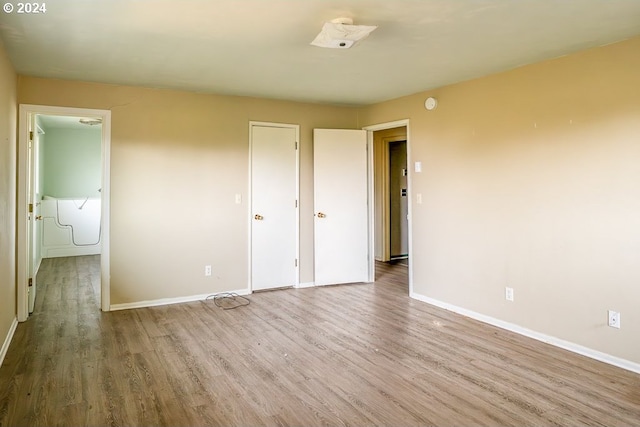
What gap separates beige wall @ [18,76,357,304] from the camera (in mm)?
4137

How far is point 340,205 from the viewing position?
17.2 ft

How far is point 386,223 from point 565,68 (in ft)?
13.7

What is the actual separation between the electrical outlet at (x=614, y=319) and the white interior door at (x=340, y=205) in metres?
2.91

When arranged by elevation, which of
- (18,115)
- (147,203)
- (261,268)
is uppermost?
(18,115)

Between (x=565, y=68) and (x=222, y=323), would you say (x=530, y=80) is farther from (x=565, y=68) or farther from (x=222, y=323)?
(x=222, y=323)

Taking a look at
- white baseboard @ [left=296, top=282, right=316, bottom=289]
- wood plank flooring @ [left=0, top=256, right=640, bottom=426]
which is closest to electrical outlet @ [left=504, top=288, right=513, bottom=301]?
wood plank flooring @ [left=0, top=256, right=640, bottom=426]

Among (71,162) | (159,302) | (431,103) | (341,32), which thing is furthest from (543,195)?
(71,162)

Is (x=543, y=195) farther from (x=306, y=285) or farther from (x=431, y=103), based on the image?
(x=306, y=285)

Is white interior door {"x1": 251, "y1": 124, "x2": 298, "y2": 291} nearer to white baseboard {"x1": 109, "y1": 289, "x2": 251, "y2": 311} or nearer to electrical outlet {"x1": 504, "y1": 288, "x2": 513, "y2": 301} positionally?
white baseboard {"x1": 109, "y1": 289, "x2": 251, "y2": 311}

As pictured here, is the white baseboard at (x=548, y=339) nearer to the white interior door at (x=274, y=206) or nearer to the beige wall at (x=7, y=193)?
the white interior door at (x=274, y=206)

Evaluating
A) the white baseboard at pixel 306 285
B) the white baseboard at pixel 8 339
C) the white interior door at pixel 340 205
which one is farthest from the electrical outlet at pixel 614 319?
the white baseboard at pixel 8 339

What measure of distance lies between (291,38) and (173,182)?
2297 mm

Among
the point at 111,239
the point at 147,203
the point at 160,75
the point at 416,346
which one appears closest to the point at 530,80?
the point at 416,346

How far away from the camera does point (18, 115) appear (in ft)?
12.2
